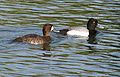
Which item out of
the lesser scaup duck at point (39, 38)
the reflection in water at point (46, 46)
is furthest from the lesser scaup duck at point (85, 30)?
the reflection in water at point (46, 46)

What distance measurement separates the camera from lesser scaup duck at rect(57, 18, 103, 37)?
61.7 ft

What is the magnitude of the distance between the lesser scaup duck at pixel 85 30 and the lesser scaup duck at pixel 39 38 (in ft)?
2.66

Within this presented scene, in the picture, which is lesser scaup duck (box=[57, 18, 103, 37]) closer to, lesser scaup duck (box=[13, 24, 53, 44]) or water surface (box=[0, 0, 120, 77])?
water surface (box=[0, 0, 120, 77])

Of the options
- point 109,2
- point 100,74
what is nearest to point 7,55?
point 100,74

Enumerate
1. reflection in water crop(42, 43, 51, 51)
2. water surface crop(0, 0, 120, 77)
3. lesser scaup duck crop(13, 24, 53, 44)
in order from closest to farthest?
1. water surface crop(0, 0, 120, 77)
2. reflection in water crop(42, 43, 51, 51)
3. lesser scaup duck crop(13, 24, 53, 44)

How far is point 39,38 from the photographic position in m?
17.3

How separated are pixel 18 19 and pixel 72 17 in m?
2.10

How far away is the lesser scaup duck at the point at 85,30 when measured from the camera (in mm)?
18797

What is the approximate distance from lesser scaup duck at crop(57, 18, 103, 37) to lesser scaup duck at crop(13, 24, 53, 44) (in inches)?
31.9

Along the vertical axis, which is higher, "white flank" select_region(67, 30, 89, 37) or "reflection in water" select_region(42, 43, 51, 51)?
"white flank" select_region(67, 30, 89, 37)

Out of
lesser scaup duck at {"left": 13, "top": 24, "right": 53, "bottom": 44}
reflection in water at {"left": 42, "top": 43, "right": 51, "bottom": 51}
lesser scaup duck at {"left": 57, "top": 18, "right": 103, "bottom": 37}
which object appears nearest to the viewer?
reflection in water at {"left": 42, "top": 43, "right": 51, "bottom": 51}

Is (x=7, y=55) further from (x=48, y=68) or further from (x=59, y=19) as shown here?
(x=59, y=19)

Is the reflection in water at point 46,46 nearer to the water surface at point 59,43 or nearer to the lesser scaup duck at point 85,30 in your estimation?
the water surface at point 59,43

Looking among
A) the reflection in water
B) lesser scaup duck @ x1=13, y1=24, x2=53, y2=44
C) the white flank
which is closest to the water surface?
the reflection in water
